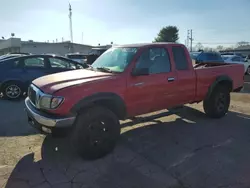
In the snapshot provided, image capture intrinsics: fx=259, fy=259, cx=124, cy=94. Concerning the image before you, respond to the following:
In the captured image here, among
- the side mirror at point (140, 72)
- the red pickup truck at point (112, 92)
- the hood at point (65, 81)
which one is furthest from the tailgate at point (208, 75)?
the hood at point (65, 81)

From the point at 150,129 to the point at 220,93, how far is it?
2191 millimetres

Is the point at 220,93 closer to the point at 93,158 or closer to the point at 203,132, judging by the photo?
the point at 203,132

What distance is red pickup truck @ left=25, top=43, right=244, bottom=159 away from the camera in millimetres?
4117

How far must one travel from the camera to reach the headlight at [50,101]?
4016mm

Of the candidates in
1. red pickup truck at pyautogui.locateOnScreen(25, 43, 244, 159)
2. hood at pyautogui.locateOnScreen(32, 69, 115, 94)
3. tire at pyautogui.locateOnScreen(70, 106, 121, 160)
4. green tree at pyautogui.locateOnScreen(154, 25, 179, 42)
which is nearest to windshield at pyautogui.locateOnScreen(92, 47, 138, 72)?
red pickup truck at pyautogui.locateOnScreen(25, 43, 244, 159)

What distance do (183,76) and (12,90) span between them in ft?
20.5

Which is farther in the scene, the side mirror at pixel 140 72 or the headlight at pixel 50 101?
the side mirror at pixel 140 72

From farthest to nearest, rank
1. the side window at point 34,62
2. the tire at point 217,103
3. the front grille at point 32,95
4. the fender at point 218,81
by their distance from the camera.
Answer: the side window at point 34,62 → the tire at point 217,103 → the fender at point 218,81 → the front grille at point 32,95

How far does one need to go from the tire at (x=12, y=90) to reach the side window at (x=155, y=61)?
5.77 metres

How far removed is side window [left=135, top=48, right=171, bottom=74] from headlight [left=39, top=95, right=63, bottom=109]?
5.28 ft

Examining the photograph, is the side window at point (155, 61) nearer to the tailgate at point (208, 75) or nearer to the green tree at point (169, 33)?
the tailgate at point (208, 75)

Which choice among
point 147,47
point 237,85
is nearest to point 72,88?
point 147,47

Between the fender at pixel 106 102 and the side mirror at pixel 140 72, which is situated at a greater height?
the side mirror at pixel 140 72

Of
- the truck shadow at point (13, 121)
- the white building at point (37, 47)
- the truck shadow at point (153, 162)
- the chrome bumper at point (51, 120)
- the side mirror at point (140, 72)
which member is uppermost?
the white building at point (37, 47)
